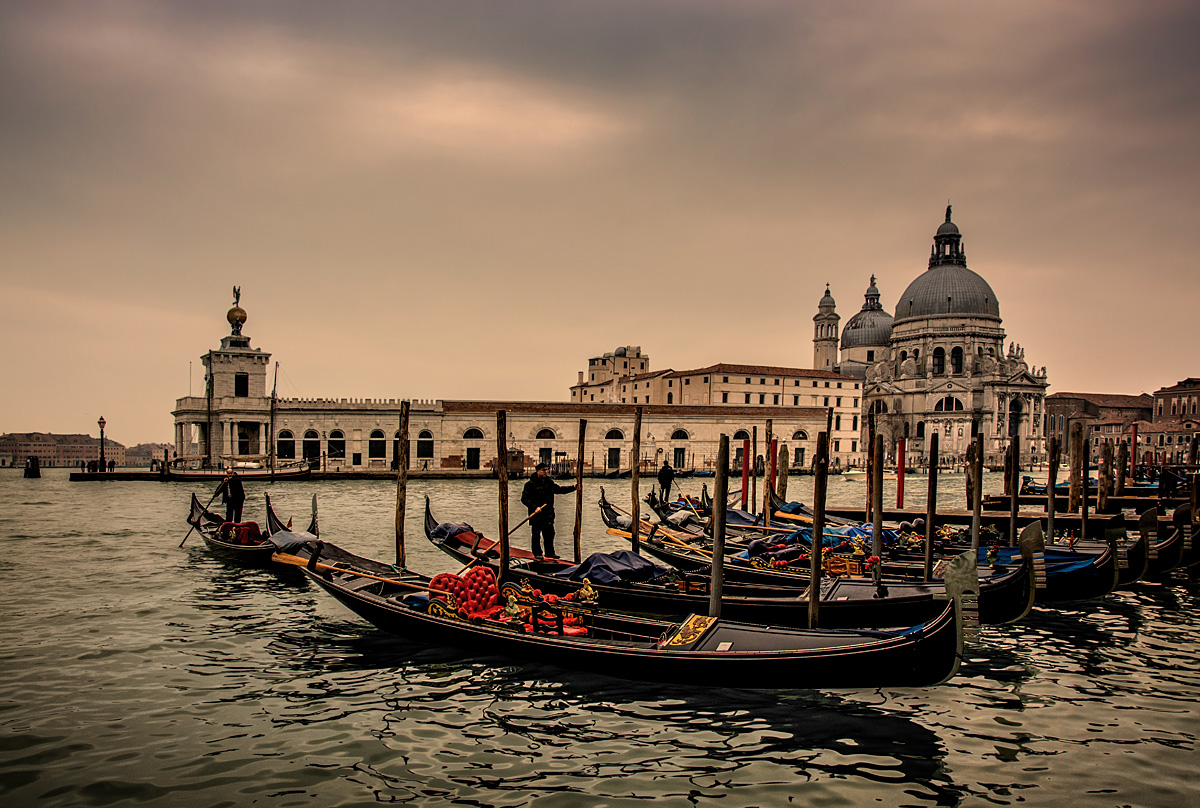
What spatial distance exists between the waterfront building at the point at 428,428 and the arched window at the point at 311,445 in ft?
0.18

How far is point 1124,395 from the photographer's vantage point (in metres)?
84.8

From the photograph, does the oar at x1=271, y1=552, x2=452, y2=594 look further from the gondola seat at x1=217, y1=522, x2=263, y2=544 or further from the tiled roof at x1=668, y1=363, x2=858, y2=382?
the tiled roof at x1=668, y1=363, x2=858, y2=382

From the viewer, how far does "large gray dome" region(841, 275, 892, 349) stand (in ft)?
257

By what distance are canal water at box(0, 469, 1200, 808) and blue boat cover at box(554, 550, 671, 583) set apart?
6.25ft

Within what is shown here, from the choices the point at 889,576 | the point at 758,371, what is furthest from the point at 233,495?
the point at 758,371

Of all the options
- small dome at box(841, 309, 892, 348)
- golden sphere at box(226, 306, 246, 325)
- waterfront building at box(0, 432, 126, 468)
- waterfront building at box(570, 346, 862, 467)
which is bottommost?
waterfront building at box(0, 432, 126, 468)

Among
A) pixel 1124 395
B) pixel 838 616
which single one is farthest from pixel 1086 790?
pixel 1124 395

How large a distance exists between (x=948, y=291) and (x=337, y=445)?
5595 cm

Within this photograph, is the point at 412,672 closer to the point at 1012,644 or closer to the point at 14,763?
the point at 14,763

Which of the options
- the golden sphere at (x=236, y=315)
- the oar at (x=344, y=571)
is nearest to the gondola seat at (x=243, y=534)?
the oar at (x=344, y=571)

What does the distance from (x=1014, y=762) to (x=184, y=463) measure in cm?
4302

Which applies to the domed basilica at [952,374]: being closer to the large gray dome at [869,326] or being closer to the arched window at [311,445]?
the large gray dome at [869,326]

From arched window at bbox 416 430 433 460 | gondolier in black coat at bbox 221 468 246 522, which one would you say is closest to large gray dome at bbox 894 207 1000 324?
arched window at bbox 416 430 433 460

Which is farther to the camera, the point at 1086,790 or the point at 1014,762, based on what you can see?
the point at 1014,762
